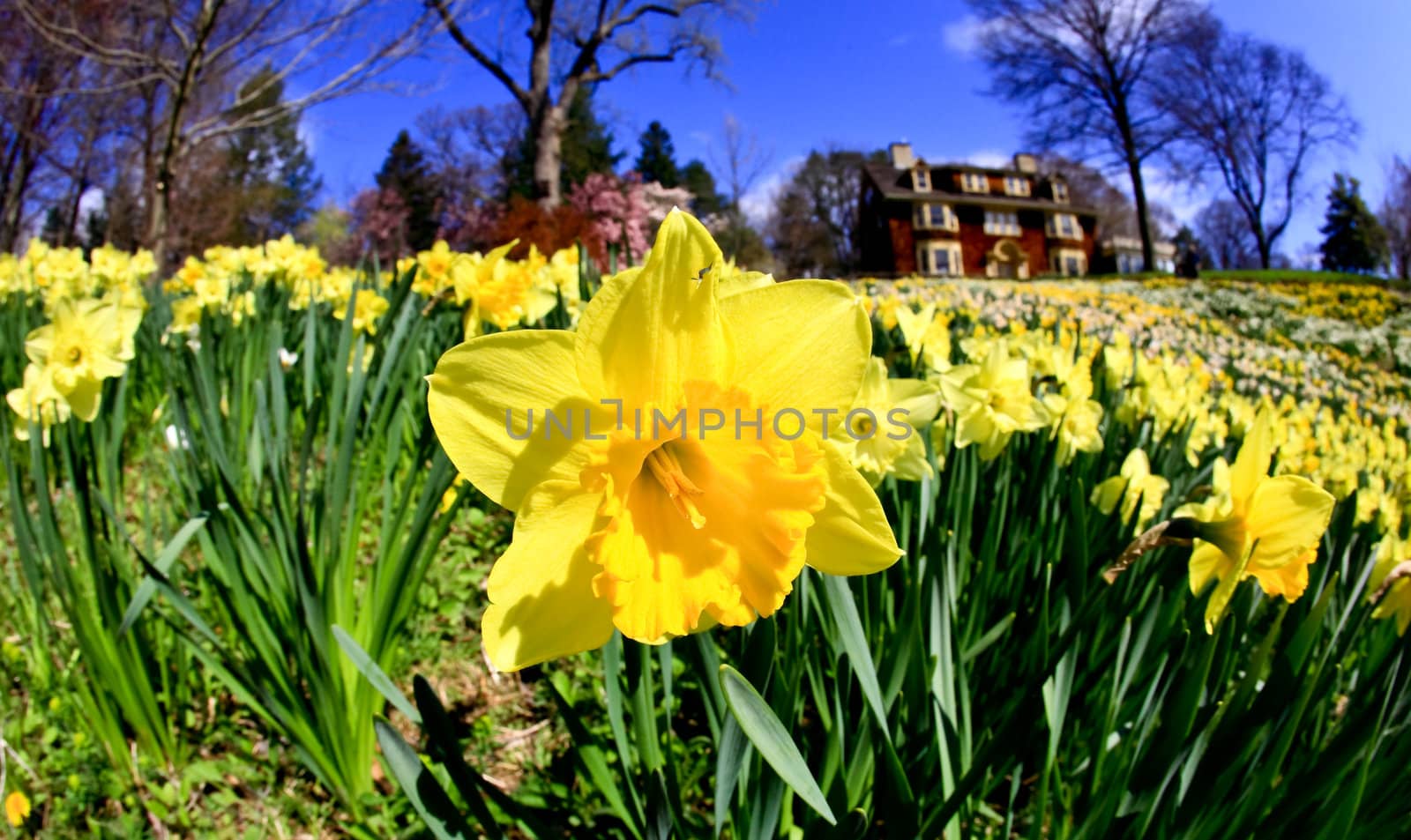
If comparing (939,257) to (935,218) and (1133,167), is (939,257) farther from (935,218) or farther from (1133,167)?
(1133,167)

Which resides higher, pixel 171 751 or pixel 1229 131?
pixel 1229 131

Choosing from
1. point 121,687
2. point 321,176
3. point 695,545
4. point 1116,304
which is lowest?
point 121,687

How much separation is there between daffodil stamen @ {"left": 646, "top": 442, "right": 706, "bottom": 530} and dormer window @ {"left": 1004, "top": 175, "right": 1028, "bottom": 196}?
4026 cm

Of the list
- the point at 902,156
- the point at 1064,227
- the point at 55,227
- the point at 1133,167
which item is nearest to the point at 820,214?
the point at 902,156

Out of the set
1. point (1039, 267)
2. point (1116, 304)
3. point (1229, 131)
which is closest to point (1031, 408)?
point (1116, 304)

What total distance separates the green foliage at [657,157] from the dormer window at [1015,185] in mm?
16431

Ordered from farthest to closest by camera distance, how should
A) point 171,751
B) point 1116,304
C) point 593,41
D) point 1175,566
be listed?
point 593,41, point 1116,304, point 171,751, point 1175,566

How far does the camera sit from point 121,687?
135 centimetres

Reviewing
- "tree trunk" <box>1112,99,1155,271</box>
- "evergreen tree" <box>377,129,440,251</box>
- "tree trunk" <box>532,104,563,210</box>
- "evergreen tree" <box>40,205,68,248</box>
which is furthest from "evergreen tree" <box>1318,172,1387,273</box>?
"evergreen tree" <box>40,205,68,248</box>

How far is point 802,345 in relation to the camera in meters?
0.66

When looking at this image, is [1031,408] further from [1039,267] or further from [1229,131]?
[1039,267]

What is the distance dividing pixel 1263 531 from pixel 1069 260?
40274mm

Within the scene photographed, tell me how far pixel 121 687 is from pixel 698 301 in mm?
1423

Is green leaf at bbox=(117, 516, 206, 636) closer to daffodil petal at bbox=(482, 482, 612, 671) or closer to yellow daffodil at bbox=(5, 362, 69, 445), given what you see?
yellow daffodil at bbox=(5, 362, 69, 445)
